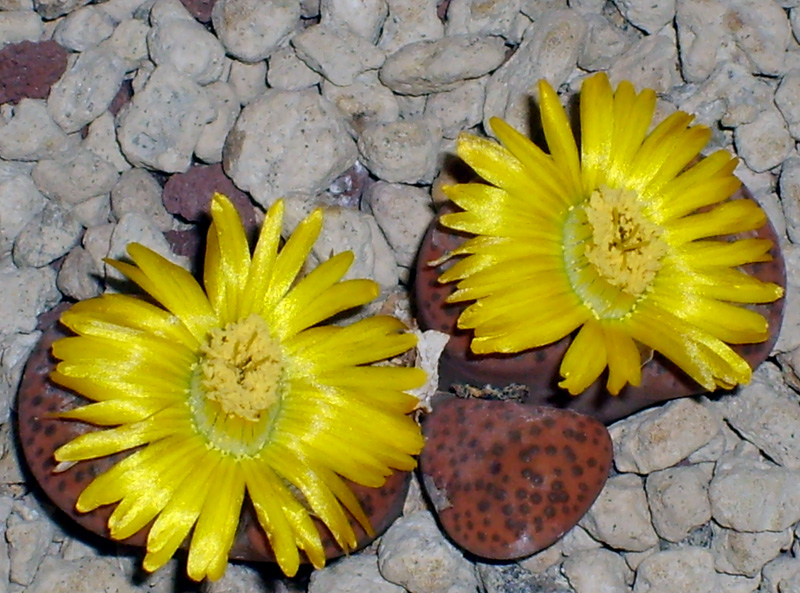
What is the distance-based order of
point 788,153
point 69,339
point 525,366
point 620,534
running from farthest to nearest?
1. point 788,153
2. point 620,534
3. point 525,366
4. point 69,339

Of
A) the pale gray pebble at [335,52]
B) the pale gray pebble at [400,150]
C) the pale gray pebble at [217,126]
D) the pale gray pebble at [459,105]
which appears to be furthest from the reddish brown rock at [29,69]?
the pale gray pebble at [459,105]

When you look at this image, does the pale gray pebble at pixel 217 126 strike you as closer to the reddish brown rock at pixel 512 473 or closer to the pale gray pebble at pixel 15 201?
the pale gray pebble at pixel 15 201

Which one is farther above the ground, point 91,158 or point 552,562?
point 91,158

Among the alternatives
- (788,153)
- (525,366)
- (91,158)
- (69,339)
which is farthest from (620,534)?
(91,158)

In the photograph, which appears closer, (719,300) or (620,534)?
(719,300)

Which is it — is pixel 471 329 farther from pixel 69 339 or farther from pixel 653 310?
pixel 69 339

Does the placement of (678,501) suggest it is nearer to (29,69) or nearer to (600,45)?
(600,45)
